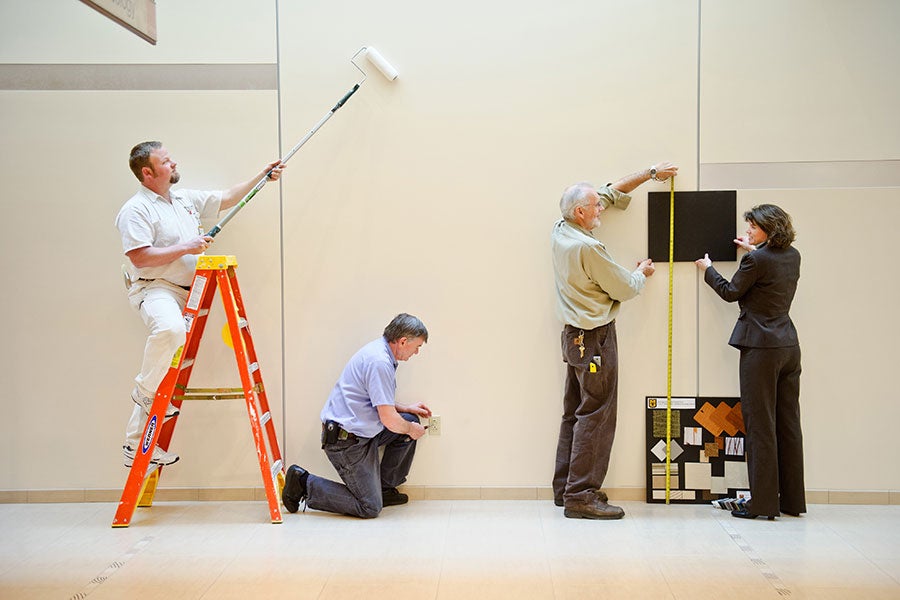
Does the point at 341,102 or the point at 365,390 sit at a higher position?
the point at 341,102

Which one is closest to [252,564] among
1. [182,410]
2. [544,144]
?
[182,410]

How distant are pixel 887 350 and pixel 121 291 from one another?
4210mm

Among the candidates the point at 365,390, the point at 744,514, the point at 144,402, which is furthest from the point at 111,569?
the point at 744,514

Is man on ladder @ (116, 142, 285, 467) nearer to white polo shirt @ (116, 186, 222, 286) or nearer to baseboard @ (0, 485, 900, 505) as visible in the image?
white polo shirt @ (116, 186, 222, 286)

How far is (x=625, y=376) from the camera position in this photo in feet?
15.0

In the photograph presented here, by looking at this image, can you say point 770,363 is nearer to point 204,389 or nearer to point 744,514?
point 744,514

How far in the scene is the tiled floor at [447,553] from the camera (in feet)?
10.9

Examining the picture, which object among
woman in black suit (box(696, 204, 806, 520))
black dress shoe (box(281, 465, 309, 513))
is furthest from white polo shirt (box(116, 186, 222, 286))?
woman in black suit (box(696, 204, 806, 520))

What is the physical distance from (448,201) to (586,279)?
90 centimetres

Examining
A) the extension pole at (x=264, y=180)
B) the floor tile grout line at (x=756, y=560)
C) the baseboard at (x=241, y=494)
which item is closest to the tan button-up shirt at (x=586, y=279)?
the baseboard at (x=241, y=494)

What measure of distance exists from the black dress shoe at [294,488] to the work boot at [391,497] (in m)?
0.42

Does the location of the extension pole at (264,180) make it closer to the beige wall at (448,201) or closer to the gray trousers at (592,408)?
the beige wall at (448,201)

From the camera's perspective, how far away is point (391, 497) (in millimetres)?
4531

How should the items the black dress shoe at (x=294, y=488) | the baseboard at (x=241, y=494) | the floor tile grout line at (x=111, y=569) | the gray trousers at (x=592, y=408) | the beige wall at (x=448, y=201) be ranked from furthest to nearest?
1. the baseboard at (x=241, y=494)
2. the beige wall at (x=448, y=201)
3. the black dress shoe at (x=294, y=488)
4. the gray trousers at (x=592, y=408)
5. the floor tile grout line at (x=111, y=569)
